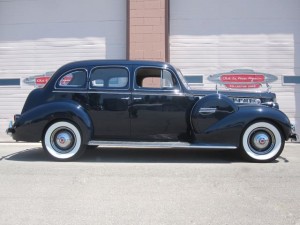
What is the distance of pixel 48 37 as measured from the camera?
13117 mm

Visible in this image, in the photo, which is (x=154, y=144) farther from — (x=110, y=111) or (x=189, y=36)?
(x=189, y=36)

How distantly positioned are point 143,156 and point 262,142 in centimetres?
227

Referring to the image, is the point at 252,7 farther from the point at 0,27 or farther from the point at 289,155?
the point at 0,27

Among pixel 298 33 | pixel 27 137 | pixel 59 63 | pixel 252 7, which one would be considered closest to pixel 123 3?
pixel 59 63

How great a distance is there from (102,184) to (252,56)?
25.5ft

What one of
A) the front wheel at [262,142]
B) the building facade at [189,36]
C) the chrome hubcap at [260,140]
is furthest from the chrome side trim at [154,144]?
the building facade at [189,36]

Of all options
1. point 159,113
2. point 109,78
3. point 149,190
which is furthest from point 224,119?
point 149,190

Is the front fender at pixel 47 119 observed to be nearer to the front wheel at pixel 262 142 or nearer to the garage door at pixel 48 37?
the front wheel at pixel 262 142

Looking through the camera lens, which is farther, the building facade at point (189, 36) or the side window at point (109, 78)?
the building facade at point (189, 36)

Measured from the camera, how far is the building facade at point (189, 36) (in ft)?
40.5

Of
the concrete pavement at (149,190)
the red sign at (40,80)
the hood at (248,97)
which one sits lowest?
the concrete pavement at (149,190)

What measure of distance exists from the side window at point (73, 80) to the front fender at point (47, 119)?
1.18 ft

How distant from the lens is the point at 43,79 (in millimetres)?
13141

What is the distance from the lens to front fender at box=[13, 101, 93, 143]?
25.2 ft
